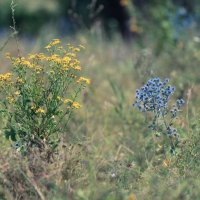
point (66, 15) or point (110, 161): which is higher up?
point (66, 15)

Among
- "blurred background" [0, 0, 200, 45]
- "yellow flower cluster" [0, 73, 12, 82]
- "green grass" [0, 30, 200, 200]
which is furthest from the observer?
"blurred background" [0, 0, 200, 45]

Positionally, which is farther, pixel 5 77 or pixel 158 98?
pixel 158 98

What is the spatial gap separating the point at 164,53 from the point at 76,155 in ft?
11.8

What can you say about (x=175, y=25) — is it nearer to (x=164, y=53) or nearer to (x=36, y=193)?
(x=164, y=53)

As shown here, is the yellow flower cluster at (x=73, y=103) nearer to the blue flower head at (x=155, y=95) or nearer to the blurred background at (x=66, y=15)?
the blue flower head at (x=155, y=95)

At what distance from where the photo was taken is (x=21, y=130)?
3723 mm

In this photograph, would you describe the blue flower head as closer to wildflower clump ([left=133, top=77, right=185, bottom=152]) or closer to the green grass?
wildflower clump ([left=133, top=77, right=185, bottom=152])

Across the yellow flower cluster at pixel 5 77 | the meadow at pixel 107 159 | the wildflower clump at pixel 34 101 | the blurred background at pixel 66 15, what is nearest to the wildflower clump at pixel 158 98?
the meadow at pixel 107 159

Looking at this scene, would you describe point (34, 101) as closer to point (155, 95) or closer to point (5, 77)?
point (5, 77)

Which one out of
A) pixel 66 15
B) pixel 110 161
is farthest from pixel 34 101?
pixel 66 15

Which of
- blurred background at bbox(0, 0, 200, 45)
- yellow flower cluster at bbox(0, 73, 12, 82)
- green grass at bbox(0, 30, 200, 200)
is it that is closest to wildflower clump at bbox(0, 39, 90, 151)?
yellow flower cluster at bbox(0, 73, 12, 82)

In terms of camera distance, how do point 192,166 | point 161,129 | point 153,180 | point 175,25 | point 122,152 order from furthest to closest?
1. point 175,25
2. point 122,152
3. point 161,129
4. point 192,166
5. point 153,180

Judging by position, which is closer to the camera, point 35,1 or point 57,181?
point 57,181

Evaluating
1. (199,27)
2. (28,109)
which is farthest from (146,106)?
(199,27)
